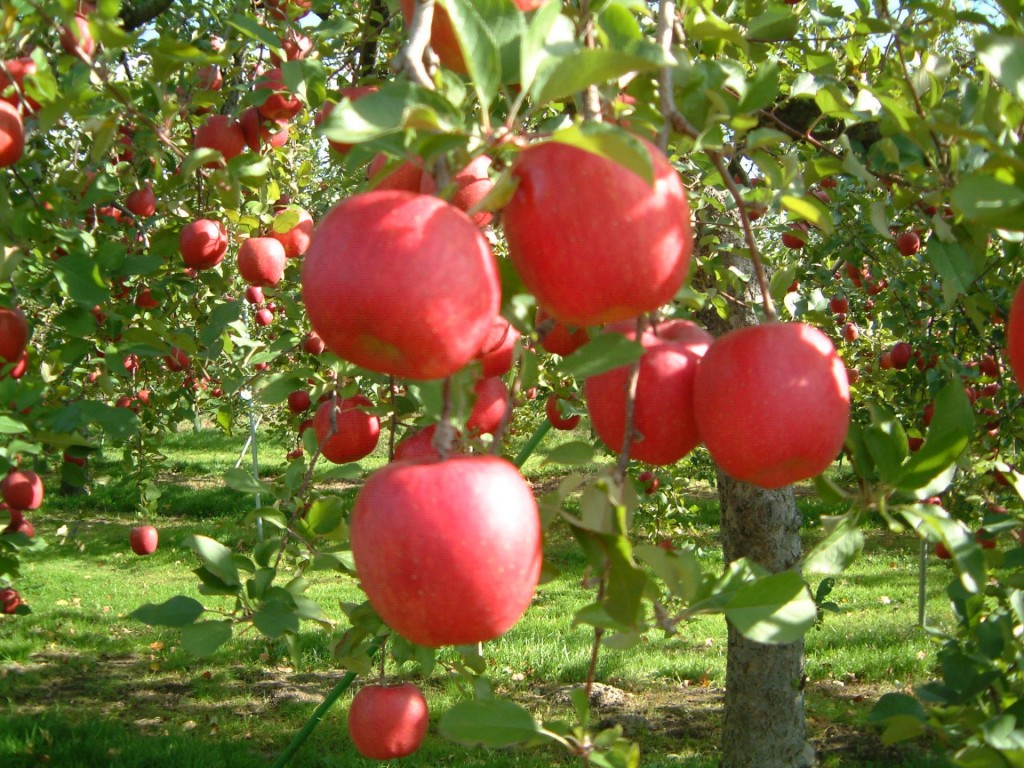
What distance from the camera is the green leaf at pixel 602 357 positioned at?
71 centimetres

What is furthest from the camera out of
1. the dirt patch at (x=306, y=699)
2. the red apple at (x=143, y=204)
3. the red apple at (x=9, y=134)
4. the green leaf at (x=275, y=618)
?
the dirt patch at (x=306, y=699)

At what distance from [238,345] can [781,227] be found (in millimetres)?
1433

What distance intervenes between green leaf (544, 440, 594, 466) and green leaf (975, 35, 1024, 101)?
43cm

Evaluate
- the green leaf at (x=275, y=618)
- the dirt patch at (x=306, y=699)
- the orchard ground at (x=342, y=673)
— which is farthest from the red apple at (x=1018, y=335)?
the dirt patch at (x=306, y=699)

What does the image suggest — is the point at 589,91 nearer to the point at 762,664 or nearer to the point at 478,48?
the point at 478,48

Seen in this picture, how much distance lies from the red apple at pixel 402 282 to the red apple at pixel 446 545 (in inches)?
3.2

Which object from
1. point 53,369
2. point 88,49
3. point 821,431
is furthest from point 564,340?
point 53,369

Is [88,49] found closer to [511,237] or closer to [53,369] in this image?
[53,369]

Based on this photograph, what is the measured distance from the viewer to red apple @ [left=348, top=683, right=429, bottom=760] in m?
1.71

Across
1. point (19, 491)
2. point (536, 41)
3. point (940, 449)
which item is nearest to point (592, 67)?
point (536, 41)

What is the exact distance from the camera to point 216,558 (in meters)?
1.35

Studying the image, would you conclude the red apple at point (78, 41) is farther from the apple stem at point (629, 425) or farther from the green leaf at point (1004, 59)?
the green leaf at point (1004, 59)

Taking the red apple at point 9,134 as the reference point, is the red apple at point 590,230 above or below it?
below

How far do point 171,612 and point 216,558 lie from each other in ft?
0.31
